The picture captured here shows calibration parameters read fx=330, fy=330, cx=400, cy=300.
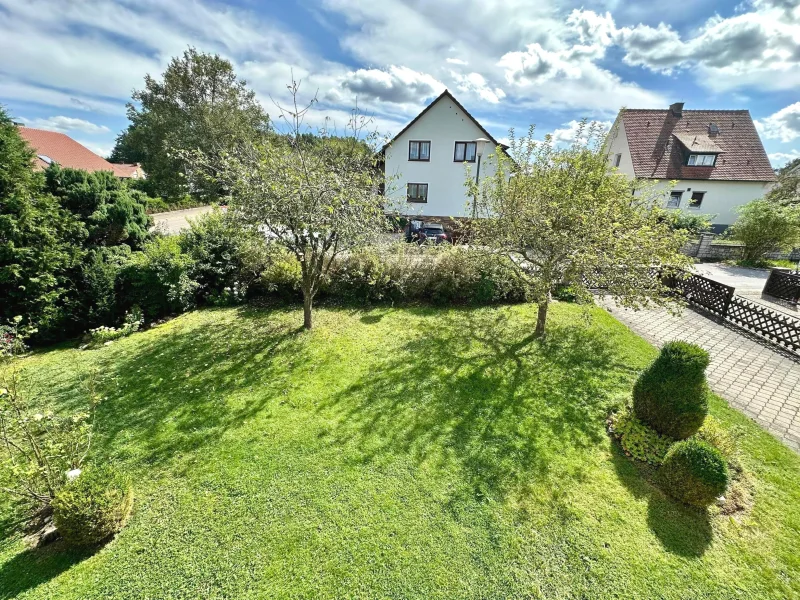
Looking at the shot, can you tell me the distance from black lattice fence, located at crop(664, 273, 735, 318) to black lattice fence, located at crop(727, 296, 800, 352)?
245 mm

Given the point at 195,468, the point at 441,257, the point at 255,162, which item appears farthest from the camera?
the point at 441,257

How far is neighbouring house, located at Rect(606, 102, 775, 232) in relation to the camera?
24672 millimetres

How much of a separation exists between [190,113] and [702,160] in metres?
37.6

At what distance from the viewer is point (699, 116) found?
87.0 feet

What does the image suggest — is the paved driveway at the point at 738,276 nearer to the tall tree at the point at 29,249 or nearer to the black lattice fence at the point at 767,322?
the black lattice fence at the point at 767,322

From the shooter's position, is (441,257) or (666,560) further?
(441,257)

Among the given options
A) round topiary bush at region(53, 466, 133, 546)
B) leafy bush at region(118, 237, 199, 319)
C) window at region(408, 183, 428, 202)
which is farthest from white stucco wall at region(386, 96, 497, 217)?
round topiary bush at region(53, 466, 133, 546)

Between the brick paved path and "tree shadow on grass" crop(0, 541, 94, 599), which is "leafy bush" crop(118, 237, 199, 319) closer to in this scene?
"tree shadow on grass" crop(0, 541, 94, 599)

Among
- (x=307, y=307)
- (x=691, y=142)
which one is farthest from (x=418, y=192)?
(x=691, y=142)

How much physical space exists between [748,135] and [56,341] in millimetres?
42331

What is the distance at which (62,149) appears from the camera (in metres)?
34.2

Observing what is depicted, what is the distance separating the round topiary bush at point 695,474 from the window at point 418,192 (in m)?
23.0

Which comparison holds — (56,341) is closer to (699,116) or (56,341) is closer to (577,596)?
(577,596)

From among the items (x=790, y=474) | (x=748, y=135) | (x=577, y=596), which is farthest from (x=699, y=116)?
(x=577, y=596)
